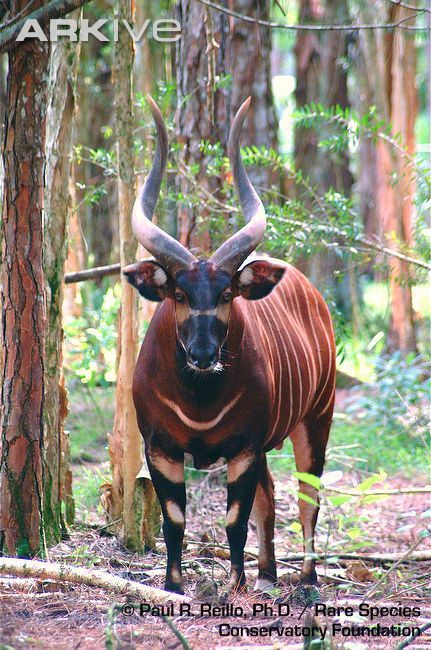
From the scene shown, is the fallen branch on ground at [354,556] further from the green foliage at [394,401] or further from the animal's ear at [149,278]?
the green foliage at [394,401]

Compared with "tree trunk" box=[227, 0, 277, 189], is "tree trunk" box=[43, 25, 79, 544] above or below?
below

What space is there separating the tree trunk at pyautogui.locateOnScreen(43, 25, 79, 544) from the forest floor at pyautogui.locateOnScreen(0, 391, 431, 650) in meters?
0.29

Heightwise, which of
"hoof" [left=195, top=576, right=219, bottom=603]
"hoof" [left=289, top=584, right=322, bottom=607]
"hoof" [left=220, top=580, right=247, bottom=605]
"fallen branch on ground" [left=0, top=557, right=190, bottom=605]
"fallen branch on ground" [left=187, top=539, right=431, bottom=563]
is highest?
"fallen branch on ground" [left=0, top=557, right=190, bottom=605]

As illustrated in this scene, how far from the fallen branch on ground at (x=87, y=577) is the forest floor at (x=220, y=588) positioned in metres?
0.05

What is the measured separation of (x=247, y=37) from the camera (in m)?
10.7

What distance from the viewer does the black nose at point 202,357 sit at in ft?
A: 16.0

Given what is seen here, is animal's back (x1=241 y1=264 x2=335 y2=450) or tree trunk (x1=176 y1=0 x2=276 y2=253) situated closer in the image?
animal's back (x1=241 y1=264 x2=335 y2=450)

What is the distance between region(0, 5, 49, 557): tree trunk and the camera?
5.52 meters

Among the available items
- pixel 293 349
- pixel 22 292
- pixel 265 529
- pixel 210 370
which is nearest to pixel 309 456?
pixel 265 529

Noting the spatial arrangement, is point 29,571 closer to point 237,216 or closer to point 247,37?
point 237,216

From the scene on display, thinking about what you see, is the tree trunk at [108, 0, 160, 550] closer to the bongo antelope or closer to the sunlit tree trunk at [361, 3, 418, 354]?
the bongo antelope

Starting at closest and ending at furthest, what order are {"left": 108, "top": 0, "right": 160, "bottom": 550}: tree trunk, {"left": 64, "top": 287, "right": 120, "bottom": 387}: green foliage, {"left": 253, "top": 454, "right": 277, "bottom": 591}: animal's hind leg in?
{"left": 253, "top": 454, "right": 277, "bottom": 591}: animal's hind leg
{"left": 108, "top": 0, "right": 160, "bottom": 550}: tree trunk
{"left": 64, "top": 287, "right": 120, "bottom": 387}: green foliage

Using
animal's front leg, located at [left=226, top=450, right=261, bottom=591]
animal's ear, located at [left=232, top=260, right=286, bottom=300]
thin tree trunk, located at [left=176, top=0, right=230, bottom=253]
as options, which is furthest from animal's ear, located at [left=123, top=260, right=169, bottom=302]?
thin tree trunk, located at [left=176, top=0, right=230, bottom=253]

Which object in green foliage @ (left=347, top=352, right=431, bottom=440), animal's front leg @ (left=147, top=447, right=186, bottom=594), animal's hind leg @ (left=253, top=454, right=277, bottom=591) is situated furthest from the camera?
green foliage @ (left=347, top=352, right=431, bottom=440)
